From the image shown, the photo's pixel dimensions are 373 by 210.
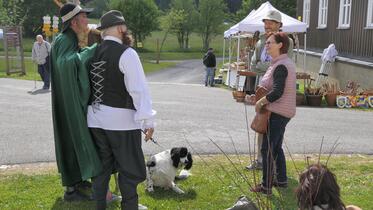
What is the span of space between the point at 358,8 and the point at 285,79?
49.5 feet

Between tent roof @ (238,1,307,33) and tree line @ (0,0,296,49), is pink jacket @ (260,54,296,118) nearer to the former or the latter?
tent roof @ (238,1,307,33)

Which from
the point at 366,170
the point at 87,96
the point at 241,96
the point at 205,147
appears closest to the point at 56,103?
the point at 87,96

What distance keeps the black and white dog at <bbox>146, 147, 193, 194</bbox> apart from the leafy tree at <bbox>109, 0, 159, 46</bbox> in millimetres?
57347

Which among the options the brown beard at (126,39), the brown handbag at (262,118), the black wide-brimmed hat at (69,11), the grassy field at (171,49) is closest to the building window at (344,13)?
the brown handbag at (262,118)

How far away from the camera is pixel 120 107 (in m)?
3.83

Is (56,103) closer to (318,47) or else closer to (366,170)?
(366,170)

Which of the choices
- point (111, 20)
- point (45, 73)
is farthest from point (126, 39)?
point (45, 73)

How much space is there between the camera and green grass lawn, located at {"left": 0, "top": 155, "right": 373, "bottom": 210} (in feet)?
15.6

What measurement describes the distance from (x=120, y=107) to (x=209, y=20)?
220ft

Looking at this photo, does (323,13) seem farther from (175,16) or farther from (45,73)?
(175,16)

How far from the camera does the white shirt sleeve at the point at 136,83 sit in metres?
3.70

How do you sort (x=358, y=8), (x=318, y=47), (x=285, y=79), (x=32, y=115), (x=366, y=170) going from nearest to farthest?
(x=285, y=79)
(x=366, y=170)
(x=32, y=115)
(x=358, y=8)
(x=318, y=47)

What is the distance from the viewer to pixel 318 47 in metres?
23.9

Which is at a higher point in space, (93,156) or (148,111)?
(148,111)
